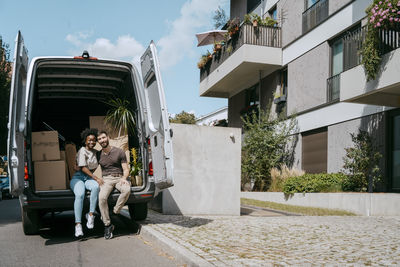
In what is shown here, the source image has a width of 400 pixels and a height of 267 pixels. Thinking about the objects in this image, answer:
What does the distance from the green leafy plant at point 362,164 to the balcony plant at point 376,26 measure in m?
2.49

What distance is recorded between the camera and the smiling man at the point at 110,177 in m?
6.51

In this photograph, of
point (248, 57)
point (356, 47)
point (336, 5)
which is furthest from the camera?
point (248, 57)

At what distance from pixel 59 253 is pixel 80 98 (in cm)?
453

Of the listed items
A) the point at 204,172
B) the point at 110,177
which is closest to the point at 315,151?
the point at 204,172

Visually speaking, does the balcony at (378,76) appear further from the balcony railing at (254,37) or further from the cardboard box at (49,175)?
the cardboard box at (49,175)

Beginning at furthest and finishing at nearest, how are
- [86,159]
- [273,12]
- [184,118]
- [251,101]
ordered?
[184,118], [251,101], [273,12], [86,159]

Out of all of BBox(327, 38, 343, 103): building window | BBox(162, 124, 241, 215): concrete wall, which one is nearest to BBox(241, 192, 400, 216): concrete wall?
BBox(162, 124, 241, 215): concrete wall

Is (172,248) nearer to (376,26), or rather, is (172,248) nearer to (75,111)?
(75,111)

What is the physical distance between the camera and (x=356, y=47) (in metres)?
12.0

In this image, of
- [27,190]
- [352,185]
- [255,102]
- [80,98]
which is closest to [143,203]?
[27,190]

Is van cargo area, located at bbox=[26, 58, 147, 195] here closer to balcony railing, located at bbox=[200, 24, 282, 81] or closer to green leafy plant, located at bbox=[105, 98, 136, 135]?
green leafy plant, located at bbox=[105, 98, 136, 135]

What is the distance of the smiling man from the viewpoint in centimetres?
651

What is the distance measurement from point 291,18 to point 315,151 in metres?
6.10

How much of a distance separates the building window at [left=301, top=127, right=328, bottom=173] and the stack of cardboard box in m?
10.7
